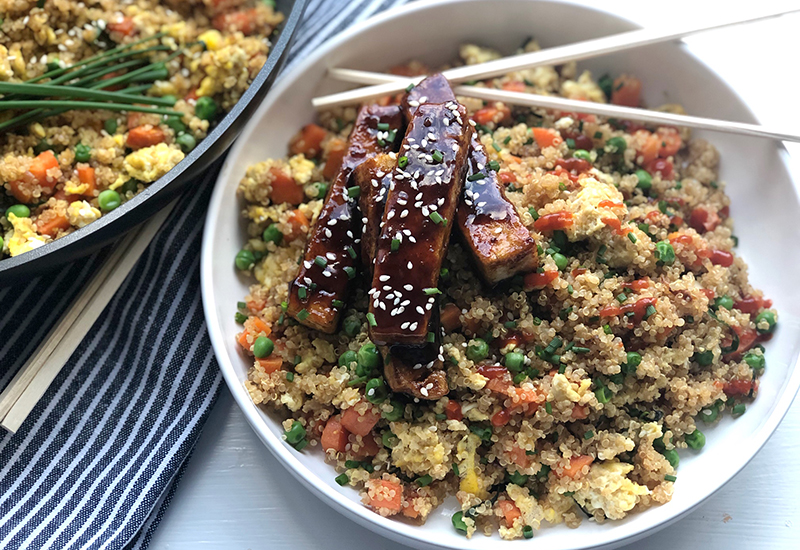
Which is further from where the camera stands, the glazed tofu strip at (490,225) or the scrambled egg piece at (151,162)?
the scrambled egg piece at (151,162)

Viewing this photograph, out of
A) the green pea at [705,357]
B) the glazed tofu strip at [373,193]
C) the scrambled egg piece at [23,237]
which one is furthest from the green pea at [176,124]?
the green pea at [705,357]

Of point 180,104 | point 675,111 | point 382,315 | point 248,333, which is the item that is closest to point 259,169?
point 180,104

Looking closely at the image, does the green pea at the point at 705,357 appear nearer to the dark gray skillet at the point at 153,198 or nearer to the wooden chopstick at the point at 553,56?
the wooden chopstick at the point at 553,56

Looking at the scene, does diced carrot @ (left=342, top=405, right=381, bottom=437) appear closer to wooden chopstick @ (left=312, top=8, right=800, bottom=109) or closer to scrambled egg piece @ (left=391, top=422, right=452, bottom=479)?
scrambled egg piece @ (left=391, top=422, right=452, bottom=479)

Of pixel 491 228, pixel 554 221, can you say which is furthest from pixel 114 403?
pixel 554 221

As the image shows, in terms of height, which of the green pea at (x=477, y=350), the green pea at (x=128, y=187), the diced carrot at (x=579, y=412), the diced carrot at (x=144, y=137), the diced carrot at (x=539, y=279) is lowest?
the diced carrot at (x=579, y=412)

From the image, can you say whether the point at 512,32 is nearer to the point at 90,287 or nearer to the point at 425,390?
the point at 425,390

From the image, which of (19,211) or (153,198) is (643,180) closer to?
(153,198)
